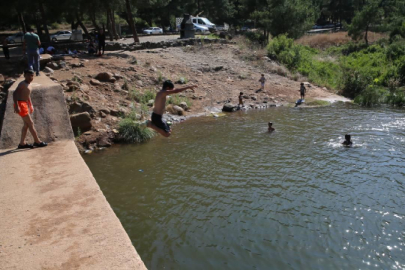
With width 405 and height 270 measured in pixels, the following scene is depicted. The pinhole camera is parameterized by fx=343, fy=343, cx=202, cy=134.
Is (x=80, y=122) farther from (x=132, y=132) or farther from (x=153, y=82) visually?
(x=153, y=82)

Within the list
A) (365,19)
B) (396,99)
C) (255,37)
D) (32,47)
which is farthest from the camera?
(365,19)

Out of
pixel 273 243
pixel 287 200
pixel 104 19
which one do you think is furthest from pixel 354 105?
pixel 104 19

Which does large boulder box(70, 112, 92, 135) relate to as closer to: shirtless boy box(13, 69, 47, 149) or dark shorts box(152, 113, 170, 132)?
shirtless boy box(13, 69, 47, 149)

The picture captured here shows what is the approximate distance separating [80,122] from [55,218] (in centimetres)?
927

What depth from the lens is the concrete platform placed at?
423cm

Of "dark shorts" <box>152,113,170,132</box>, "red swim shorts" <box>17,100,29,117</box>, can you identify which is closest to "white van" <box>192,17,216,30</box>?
"dark shorts" <box>152,113,170,132</box>

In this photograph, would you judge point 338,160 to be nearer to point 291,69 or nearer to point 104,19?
point 291,69

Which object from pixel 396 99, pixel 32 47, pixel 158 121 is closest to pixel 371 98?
pixel 396 99

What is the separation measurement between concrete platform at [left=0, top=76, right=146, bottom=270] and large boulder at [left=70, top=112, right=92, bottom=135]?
521cm

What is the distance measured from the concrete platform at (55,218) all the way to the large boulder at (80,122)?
17.1ft

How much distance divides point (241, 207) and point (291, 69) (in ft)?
68.2

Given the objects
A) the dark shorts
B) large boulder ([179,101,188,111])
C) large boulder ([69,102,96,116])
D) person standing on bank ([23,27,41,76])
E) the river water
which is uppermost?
person standing on bank ([23,27,41,76])

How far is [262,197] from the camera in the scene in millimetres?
8992

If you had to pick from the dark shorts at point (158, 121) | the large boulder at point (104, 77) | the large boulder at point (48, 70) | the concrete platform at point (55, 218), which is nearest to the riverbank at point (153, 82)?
the large boulder at point (104, 77)
